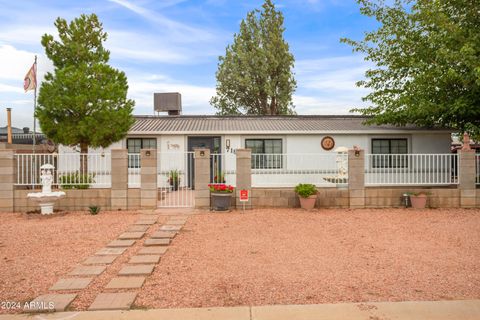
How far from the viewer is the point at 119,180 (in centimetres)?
1177

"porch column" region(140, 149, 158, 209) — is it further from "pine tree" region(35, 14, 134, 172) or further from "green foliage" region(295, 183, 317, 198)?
"green foliage" region(295, 183, 317, 198)

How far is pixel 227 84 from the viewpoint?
32.8m

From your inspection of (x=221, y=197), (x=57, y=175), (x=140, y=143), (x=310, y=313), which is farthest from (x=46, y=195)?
(x=310, y=313)

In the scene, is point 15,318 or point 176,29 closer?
point 15,318

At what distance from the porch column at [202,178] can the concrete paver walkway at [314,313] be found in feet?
25.1

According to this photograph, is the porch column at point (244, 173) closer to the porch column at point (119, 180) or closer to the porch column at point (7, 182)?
the porch column at point (119, 180)

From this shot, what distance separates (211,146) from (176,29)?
5784 mm

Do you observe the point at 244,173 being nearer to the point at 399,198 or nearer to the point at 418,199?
Answer: the point at 399,198

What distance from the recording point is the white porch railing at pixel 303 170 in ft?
45.4

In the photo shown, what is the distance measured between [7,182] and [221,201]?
6539 millimetres

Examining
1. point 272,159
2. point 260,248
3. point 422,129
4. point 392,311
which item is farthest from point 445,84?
point 392,311

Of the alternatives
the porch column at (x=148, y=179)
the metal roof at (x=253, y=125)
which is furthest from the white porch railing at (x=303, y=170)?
the porch column at (x=148, y=179)

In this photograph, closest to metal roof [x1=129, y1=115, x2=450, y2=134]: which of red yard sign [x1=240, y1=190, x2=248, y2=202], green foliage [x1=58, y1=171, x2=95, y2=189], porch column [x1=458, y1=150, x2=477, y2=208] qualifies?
green foliage [x1=58, y1=171, x2=95, y2=189]

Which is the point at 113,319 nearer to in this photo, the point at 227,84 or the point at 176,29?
the point at 176,29
